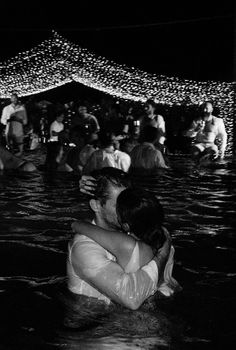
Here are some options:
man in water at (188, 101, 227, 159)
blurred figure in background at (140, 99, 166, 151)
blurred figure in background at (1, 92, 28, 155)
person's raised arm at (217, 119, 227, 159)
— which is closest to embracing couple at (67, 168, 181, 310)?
blurred figure in background at (140, 99, 166, 151)

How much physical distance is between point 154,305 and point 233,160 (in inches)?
531

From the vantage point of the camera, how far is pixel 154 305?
5309mm

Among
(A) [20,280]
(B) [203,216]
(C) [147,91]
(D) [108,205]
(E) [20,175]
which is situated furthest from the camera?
(C) [147,91]

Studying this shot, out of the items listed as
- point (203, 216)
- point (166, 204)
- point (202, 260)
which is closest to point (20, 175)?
point (166, 204)

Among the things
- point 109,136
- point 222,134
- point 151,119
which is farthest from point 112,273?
point 222,134

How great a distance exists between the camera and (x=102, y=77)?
1983 centimetres

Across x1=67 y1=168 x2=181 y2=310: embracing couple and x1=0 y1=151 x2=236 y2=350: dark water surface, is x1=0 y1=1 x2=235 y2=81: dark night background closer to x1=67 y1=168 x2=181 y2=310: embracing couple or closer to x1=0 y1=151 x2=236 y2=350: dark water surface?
x1=0 y1=151 x2=236 y2=350: dark water surface

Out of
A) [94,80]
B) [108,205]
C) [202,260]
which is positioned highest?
[94,80]

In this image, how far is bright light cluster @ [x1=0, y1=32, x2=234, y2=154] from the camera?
765 inches

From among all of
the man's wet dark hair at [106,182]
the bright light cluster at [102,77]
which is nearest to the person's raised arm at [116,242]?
the man's wet dark hair at [106,182]

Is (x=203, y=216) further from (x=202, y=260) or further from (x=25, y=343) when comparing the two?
(x=25, y=343)

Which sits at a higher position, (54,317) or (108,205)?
(108,205)

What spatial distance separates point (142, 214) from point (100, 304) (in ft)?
3.08

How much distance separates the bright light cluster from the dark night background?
32.4ft
